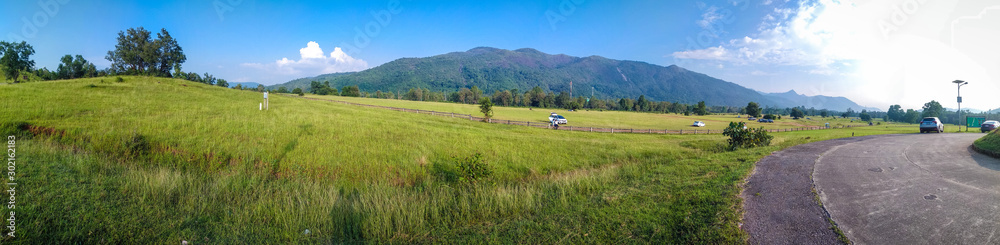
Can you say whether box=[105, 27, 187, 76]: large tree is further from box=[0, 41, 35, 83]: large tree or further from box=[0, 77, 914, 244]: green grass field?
box=[0, 77, 914, 244]: green grass field

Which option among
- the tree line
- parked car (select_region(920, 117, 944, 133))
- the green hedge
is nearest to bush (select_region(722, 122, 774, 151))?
the green hedge

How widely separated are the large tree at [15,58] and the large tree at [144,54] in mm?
9208

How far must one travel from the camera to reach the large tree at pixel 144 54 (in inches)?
2308

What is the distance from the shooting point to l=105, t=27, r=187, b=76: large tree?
192ft

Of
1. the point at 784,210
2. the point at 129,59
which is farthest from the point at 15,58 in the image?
the point at 784,210

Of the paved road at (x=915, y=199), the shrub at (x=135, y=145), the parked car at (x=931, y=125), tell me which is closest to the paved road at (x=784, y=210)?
the paved road at (x=915, y=199)

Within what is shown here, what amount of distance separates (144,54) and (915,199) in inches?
3614

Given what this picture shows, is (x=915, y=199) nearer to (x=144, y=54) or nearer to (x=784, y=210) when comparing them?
(x=784, y=210)

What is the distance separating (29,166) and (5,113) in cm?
1043

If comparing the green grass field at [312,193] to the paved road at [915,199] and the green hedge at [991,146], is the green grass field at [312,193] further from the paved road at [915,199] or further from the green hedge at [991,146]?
the green hedge at [991,146]

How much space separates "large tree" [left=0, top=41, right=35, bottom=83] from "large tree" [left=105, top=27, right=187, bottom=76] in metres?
9.21

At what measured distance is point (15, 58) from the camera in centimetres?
5150

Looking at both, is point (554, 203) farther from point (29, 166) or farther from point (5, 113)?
point (5, 113)

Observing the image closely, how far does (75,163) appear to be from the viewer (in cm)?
739
